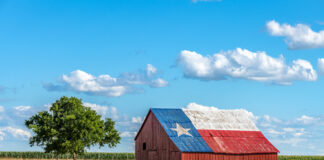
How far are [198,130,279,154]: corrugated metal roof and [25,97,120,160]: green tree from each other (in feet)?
50.7

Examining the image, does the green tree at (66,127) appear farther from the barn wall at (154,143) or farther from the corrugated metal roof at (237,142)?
the corrugated metal roof at (237,142)

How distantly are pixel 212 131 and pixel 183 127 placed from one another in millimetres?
4457

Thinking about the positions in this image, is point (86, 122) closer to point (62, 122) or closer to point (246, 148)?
point (62, 122)

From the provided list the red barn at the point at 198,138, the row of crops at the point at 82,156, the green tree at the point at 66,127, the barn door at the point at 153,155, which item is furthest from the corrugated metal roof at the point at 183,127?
→ the row of crops at the point at 82,156

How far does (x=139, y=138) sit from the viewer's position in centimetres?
5597

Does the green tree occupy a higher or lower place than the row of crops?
higher

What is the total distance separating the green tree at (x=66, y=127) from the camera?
56.0 m

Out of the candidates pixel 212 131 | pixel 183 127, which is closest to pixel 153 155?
pixel 183 127

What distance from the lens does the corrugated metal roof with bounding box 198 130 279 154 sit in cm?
5166

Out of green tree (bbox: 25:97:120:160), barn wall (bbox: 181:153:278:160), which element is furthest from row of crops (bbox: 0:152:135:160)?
barn wall (bbox: 181:153:278:160)

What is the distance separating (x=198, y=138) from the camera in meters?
51.0

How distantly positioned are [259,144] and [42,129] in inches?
1166

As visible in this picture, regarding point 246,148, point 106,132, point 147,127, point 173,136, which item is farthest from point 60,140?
point 246,148

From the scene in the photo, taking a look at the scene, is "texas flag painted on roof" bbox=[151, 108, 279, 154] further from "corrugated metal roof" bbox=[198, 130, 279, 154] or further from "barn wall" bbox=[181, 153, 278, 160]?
"barn wall" bbox=[181, 153, 278, 160]
